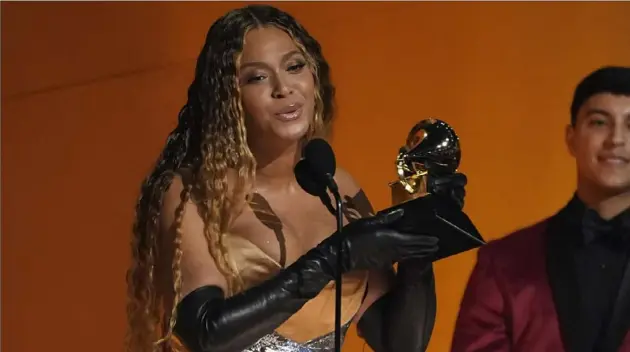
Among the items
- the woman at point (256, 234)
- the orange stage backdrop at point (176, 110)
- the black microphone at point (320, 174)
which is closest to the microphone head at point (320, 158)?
the black microphone at point (320, 174)

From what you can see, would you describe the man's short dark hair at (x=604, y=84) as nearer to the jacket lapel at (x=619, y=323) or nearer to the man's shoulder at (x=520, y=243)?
the man's shoulder at (x=520, y=243)

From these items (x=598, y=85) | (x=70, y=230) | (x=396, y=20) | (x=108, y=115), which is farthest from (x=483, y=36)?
(x=70, y=230)

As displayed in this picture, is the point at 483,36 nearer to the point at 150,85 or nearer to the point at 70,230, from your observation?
the point at 150,85

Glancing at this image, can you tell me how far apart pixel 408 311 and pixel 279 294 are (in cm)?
26

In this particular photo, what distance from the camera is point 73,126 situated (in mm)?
2027

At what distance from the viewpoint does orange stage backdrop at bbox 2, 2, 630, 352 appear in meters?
2.02

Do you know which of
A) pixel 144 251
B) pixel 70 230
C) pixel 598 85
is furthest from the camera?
pixel 70 230

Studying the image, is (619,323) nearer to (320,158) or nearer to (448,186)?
(448,186)

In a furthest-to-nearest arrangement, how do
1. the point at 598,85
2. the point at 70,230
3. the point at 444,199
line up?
1. the point at 70,230
2. the point at 598,85
3. the point at 444,199

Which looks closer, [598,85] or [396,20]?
[598,85]

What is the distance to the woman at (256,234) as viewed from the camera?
123 cm

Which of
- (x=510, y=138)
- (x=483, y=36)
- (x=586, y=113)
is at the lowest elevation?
(x=586, y=113)

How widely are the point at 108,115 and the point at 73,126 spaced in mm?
79

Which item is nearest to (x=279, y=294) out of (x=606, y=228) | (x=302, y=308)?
(x=302, y=308)
